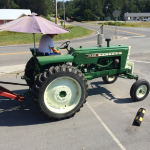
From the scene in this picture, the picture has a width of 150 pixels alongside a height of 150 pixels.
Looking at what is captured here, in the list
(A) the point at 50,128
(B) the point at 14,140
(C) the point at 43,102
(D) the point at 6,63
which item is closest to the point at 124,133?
(A) the point at 50,128

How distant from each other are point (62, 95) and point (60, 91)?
117 mm

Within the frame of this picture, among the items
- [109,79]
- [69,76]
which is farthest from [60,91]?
[109,79]

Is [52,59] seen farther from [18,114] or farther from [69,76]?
[18,114]

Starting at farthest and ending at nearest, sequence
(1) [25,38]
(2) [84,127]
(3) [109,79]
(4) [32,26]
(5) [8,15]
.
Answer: (5) [8,15] < (1) [25,38] < (3) [109,79] < (2) [84,127] < (4) [32,26]

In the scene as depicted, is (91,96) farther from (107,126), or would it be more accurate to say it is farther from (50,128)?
(50,128)

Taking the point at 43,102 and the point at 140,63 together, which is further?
the point at 140,63

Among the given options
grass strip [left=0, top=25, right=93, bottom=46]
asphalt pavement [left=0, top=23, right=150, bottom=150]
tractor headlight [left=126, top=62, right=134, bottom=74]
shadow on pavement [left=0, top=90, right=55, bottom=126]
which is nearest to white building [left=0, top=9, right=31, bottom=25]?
grass strip [left=0, top=25, right=93, bottom=46]

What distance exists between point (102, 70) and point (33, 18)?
7.33 ft

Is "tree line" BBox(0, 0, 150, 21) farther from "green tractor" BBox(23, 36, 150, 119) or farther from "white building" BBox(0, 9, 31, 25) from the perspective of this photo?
"green tractor" BBox(23, 36, 150, 119)

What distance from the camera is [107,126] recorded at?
354 cm

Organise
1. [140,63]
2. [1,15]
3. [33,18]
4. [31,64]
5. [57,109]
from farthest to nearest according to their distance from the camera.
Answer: [1,15]
[140,63]
[31,64]
[57,109]
[33,18]

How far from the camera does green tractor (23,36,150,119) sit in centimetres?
345

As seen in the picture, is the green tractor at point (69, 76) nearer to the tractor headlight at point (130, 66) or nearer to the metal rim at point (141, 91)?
the metal rim at point (141, 91)

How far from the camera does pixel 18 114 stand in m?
4.01
